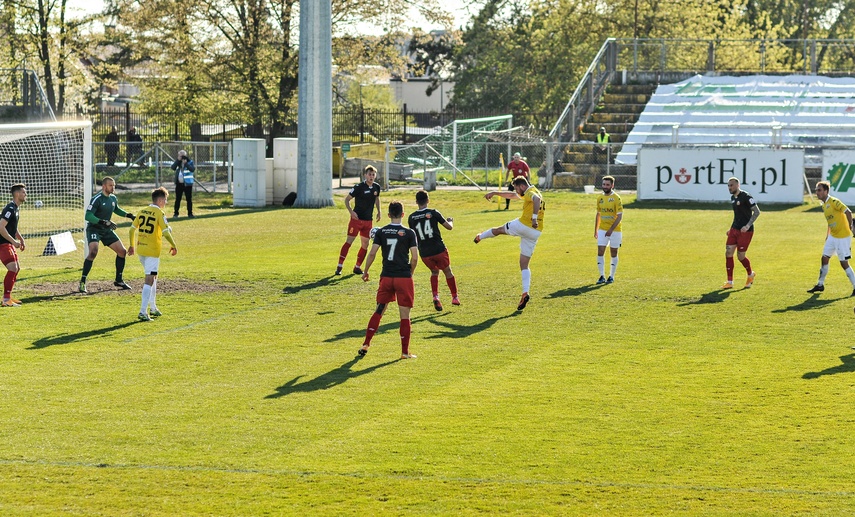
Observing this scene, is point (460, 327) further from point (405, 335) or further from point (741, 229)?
point (741, 229)

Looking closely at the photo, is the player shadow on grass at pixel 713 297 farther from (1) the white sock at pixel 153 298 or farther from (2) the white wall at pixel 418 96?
(2) the white wall at pixel 418 96

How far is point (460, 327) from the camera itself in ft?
54.4

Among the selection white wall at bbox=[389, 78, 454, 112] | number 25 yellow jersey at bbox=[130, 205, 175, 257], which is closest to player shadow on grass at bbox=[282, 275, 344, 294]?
number 25 yellow jersey at bbox=[130, 205, 175, 257]

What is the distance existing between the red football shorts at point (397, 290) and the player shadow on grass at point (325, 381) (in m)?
0.77

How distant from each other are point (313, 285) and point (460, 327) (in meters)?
4.74

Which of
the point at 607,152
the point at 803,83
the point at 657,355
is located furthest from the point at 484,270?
the point at 803,83

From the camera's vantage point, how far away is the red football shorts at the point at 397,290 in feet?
46.2

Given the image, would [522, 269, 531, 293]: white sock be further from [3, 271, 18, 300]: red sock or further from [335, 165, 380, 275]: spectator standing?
[3, 271, 18, 300]: red sock

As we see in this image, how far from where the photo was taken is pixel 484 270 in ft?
73.7

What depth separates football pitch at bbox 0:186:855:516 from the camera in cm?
940

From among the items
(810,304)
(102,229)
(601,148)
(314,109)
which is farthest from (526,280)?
(601,148)

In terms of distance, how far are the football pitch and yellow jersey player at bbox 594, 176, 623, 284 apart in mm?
647

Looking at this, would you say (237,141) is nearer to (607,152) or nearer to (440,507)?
(607,152)

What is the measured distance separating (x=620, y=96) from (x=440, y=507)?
137 feet
